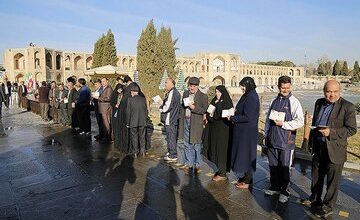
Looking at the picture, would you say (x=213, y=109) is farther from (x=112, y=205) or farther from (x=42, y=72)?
(x=42, y=72)

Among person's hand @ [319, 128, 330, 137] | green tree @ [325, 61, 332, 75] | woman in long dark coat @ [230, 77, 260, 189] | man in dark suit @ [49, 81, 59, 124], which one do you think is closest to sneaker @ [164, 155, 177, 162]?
woman in long dark coat @ [230, 77, 260, 189]

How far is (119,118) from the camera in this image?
24.0 feet

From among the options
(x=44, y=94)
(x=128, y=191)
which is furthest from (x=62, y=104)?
(x=128, y=191)

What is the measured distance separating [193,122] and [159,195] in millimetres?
1571

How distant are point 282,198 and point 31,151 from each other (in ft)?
19.1

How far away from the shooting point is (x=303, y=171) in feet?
18.8

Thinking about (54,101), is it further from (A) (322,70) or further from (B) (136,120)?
(A) (322,70)

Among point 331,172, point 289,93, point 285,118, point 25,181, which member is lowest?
point 25,181

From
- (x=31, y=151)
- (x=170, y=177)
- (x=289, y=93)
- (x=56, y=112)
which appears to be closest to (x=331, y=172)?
(x=289, y=93)

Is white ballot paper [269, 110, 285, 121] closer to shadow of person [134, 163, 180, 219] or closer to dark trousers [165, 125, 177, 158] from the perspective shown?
shadow of person [134, 163, 180, 219]

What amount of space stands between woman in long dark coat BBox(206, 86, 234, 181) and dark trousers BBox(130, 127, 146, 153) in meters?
2.13

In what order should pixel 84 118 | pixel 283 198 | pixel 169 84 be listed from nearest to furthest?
pixel 283 198 → pixel 169 84 → pixel 84 118

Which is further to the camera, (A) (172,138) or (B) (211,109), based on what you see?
(A) (172,138)

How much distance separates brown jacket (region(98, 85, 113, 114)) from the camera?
8148 mm
